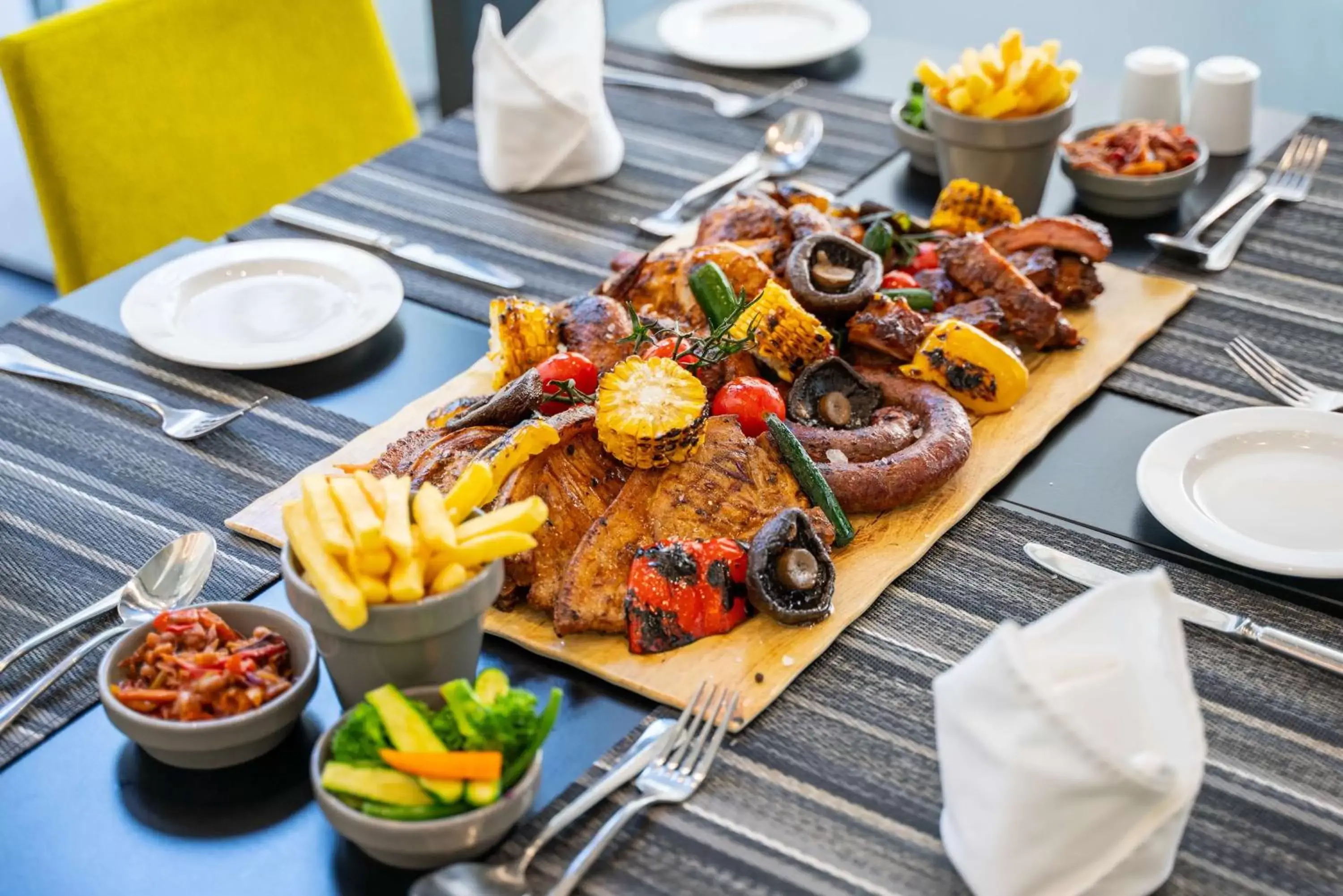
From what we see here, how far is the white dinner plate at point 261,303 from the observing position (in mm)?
3047

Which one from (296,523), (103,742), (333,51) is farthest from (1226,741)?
(333,51)

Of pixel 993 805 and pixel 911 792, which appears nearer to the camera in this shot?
pixel 993 805

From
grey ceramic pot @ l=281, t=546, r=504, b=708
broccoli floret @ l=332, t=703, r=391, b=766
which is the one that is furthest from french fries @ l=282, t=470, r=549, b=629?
broccoli floret @ l=332, t=703, r=391, b=766

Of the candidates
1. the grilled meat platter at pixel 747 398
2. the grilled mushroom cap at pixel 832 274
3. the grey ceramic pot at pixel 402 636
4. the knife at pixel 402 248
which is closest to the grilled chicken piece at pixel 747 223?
the grilled meat platter at pixel 747 398

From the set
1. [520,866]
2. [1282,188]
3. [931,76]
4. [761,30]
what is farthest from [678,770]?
[761,30]

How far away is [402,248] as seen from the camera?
352cm

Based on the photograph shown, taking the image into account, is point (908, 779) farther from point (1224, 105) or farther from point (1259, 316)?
point (1224, 105)

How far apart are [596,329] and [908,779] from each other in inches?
47.7

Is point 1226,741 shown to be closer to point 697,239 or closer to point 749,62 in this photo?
point 697,239

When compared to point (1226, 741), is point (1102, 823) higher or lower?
higher

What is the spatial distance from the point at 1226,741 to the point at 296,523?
1370 millimetres

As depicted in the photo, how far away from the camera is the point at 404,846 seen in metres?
1.73

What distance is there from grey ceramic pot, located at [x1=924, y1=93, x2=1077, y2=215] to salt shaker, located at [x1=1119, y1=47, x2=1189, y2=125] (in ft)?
1.74

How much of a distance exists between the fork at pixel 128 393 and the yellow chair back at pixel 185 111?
89cm
